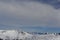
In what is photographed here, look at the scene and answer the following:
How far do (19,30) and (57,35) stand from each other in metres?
29.9

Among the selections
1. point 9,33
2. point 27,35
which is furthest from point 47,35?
point 9,33

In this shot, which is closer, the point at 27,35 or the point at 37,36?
the point at 27,35

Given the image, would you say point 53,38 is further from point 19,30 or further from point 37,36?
point 19,30

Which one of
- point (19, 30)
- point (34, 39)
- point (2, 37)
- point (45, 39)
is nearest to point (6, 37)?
point (2, 37)

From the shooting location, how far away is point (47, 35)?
129250 mm

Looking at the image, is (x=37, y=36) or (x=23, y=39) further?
(x=37, y=36)

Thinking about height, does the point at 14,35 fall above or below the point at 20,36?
above

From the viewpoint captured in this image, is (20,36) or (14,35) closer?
(20,36)

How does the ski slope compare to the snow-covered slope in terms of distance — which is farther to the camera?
the snow-covered slope

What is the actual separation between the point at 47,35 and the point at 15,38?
25.3 m

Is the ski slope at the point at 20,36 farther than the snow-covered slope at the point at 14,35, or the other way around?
the snow-covered slope at the point at 14,35

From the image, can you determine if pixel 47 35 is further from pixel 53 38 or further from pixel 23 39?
pixel 23 39

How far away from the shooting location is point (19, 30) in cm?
12506

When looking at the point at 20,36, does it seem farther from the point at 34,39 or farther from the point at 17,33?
the point at 34,39
